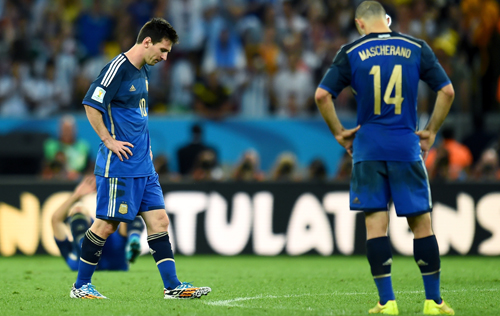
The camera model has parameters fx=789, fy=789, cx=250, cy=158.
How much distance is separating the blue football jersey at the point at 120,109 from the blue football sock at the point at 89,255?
54cm

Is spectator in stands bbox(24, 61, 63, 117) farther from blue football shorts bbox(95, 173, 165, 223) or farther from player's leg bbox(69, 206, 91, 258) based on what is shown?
blue football shorts bbox(95, 173, 165, 223)

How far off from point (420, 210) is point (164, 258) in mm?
2155

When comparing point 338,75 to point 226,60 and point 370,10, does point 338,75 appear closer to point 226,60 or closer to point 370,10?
point 370,10

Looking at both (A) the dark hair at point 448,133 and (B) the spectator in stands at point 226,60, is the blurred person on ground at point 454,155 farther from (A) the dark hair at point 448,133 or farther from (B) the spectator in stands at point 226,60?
(B) the spectator in stands at point 226,60

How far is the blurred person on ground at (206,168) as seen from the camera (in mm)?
12680

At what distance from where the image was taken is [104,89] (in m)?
6.25

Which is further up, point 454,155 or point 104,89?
point 104,89

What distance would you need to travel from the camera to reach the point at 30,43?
16.0 meters

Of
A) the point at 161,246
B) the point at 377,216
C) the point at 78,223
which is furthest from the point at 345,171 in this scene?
the point at 377,216


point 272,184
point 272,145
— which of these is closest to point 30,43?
point 272,145

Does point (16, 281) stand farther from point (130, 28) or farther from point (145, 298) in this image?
point (130, 28)

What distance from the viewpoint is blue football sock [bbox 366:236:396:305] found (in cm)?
542

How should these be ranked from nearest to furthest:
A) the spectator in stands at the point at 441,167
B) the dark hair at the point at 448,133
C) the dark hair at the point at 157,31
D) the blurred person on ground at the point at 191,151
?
the dark hair at the point at 157,31 < the spectator in stands at the point at 441,167 < the dark hair at the point at 448,133 < the blurred person on ground at the point at 191,151

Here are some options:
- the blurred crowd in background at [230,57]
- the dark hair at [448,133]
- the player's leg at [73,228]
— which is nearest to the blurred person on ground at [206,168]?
the blurred crowd in background at [230,57]
